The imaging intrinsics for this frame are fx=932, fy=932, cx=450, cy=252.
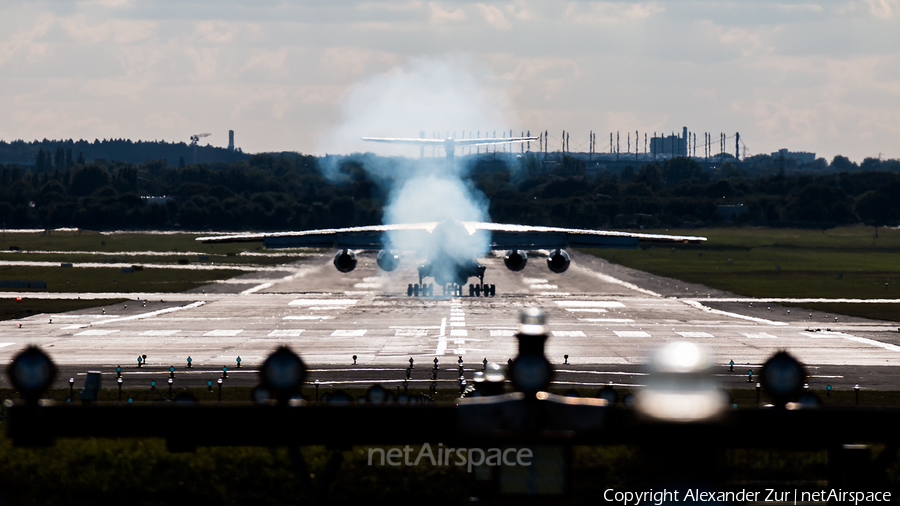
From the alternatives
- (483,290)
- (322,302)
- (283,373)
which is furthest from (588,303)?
(283,373)

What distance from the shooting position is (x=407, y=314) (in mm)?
73188

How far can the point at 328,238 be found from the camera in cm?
7006

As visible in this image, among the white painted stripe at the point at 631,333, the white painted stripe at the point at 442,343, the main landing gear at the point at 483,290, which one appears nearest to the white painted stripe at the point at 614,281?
the main landing gear at the point at 483,290

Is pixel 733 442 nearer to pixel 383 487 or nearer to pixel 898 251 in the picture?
pixel 383 487

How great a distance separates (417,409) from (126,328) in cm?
6078

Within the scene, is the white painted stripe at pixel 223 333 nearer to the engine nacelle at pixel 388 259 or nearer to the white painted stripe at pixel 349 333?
the white painted stripe at pixel 349 333

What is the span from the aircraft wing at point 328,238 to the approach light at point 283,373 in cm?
5478

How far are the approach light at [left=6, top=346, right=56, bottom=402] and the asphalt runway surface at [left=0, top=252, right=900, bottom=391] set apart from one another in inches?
922

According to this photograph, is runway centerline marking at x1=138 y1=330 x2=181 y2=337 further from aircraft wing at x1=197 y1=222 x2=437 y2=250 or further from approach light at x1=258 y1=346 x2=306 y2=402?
approach light at x1=258 y1=346 x2=306 y2=402

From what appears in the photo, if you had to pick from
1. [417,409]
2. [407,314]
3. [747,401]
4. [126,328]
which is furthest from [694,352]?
[407,314]

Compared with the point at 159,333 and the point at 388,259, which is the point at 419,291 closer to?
the point at 388,259

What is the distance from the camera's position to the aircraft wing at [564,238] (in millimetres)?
63938

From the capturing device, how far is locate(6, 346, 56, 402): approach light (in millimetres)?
6645
